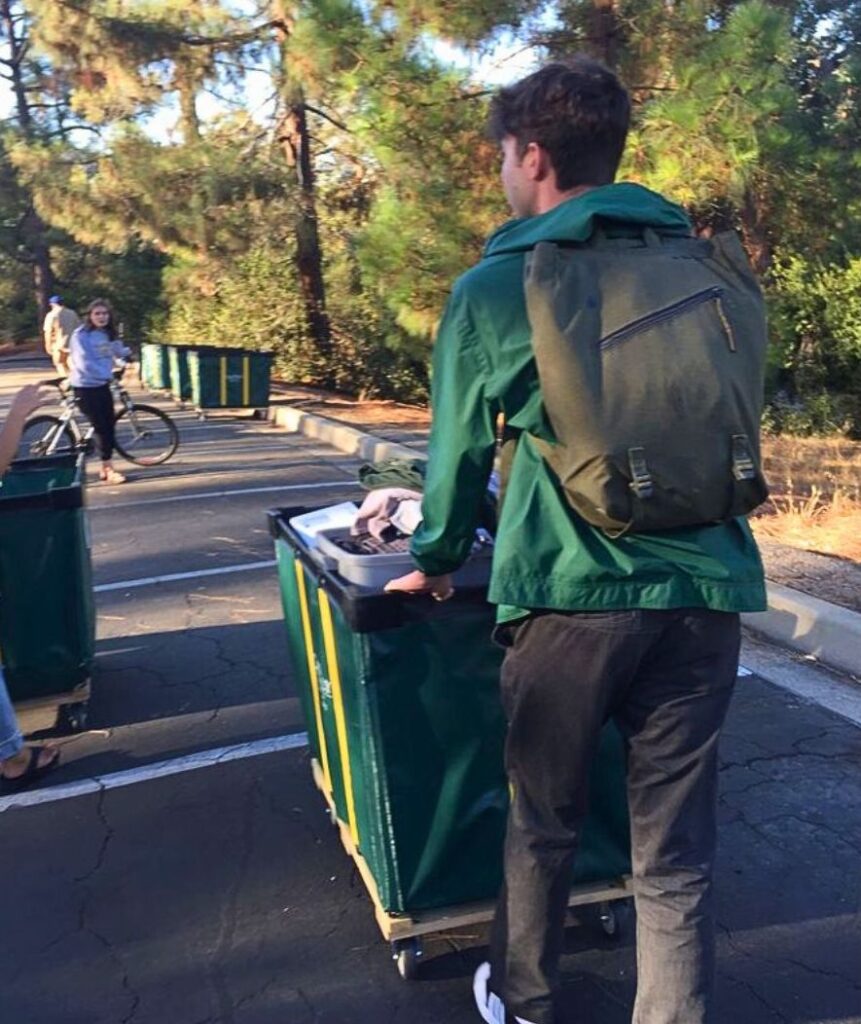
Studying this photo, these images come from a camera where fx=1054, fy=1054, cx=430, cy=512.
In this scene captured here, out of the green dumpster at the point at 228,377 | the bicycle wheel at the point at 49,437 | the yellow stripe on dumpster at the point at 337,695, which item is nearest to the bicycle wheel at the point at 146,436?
the bicycle wheel at the point at 49,437

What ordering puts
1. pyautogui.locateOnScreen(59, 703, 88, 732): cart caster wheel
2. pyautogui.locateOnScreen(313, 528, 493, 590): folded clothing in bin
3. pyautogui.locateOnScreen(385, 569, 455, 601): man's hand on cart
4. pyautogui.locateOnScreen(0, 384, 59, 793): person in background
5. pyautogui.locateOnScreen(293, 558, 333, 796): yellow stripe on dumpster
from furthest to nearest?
pyautogui.locateOnScreen(59, 703, 88, 732): cart caster wheel → pyautogui.locateOnScreen(0, 384, 59, 793): person in background → pyautogui.locateOnScreen(293, 558, 333, 796): yellow stripe on dumpster → pyautogui.locateOnScreen(313, 528, 493, 590): folded clothing in bin → pyautogui.locateOnScreen(385, 569, 455, 601): man's hand on cart

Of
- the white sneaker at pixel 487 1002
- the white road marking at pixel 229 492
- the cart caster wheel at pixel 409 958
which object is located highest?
the white sneaker at pixel 487 1002

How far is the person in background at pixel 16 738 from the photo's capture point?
3.54 meters

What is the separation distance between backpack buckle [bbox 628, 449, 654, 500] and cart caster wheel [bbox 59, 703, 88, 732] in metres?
3.26

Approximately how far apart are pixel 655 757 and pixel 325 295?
19216mm

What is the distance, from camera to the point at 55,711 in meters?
4.54

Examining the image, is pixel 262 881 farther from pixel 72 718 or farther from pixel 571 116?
pixel 571 116

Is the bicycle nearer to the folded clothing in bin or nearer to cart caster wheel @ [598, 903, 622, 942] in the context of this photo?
the folded clothing in bin

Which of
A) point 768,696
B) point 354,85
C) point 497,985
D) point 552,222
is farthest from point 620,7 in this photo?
point 497,985

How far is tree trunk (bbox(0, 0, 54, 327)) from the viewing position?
1425 inches

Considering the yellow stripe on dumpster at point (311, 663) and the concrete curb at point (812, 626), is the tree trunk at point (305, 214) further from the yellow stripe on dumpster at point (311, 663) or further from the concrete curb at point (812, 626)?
the yellow stripe on dumpster at point (311, 663)

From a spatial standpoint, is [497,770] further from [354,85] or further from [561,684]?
[354,85]

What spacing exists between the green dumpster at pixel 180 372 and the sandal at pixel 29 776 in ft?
41.0

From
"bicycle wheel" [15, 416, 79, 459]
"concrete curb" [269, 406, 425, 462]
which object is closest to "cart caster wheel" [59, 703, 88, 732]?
"concrete curb" [269, 406, 425, 462]
